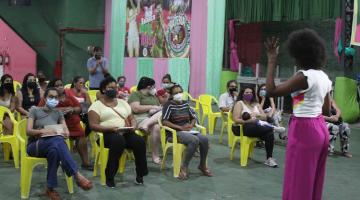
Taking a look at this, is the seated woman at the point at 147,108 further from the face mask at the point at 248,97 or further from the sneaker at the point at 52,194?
the sneaker at the point at 52,194

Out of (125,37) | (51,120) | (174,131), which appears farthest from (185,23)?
(51,120)

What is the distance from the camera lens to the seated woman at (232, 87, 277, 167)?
5477mm

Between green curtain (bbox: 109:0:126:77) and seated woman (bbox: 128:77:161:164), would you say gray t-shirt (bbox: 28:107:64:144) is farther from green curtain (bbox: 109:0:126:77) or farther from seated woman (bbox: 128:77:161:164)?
green curtain (bbox: 109:0:126:77)

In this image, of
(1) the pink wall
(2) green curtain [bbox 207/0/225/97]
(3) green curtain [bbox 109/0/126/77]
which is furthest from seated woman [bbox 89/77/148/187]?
(1) the pink wall

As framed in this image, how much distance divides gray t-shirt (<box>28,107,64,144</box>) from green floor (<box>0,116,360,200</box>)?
556 millimetres

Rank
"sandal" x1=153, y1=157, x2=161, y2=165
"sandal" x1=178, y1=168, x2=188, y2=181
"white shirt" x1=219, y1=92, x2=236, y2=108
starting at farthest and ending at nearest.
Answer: "white shirt" x1=219, y1=92, x2=236, y2=108 < "sandal" x1=153, y1=157, x2=161, y2=165 < "sandal" x1=178, y1=168, x2=188, y2=181

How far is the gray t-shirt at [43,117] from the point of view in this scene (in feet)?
14.1

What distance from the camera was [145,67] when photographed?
488 inches

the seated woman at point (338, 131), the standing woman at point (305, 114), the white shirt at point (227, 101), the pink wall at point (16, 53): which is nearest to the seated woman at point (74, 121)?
the white shirt at point (227, 101)

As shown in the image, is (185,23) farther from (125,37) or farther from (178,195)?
(178,195)

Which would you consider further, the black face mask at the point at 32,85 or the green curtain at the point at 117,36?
the green curtain at the point at 117,36

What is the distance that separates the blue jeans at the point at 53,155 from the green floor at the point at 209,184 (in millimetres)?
239

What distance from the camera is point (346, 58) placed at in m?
8.66

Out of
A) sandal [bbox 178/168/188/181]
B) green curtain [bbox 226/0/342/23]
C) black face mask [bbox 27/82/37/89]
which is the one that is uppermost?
green curtain [bbox 226/0/342/23]
